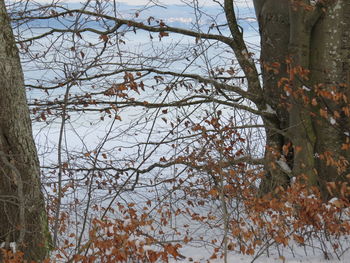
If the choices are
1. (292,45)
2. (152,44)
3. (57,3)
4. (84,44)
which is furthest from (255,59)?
(57,3)

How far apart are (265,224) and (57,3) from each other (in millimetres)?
5484

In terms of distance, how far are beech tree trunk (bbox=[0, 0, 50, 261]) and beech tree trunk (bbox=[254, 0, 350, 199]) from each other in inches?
148

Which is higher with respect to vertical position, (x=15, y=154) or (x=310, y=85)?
(x=310, y=85)

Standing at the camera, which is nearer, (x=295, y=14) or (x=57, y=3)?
(x=295, y=14)

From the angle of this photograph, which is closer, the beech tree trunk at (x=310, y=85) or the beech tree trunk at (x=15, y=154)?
the beech tree trunk at (x=15, y=154)

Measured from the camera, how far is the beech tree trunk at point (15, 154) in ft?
20.1

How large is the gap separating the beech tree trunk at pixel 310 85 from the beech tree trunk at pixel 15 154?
12.4 ft

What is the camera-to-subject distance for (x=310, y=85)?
8.36 m

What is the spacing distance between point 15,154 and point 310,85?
4.74 m

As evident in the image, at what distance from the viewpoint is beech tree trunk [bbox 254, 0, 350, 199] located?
26.4 ft

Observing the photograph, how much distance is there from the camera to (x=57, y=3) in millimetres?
9289

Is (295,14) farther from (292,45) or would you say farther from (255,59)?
(255,59)

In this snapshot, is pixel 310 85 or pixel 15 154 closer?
pixel 15 154

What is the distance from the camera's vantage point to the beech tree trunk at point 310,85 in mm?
8039
